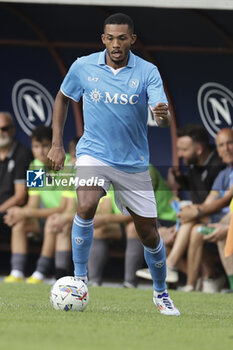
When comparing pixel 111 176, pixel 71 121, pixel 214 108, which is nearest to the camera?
pixel 111 176

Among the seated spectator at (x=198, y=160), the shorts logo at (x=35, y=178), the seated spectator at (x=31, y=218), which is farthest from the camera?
the seated spectator at (x=31, y=218)

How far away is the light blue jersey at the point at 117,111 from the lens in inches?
268

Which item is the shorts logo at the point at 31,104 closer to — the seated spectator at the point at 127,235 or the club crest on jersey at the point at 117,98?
the seated spectator at the point at 127,235

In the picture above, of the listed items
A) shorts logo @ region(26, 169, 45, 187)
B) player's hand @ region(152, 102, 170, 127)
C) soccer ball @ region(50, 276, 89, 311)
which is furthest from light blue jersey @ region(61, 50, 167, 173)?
shorts logo @ region(26, 169, 45, 187)

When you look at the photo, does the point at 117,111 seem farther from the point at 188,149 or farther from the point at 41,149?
the point at 41,149

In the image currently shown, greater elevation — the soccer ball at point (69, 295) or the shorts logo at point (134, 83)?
the shorts logo at point (134, 83)

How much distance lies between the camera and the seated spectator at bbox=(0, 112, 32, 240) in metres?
11.7

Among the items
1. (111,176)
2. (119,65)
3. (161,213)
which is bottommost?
(161,213)

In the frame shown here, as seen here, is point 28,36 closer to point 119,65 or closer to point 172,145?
point 172,145

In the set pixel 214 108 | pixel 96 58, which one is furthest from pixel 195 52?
pixel 96 58

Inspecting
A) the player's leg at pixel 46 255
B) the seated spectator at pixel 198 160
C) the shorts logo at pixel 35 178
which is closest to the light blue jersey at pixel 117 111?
the shorts logo at pixel 35 178

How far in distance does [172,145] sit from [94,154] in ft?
17.5

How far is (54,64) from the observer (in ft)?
40.7

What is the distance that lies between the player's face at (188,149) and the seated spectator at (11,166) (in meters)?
1.98
